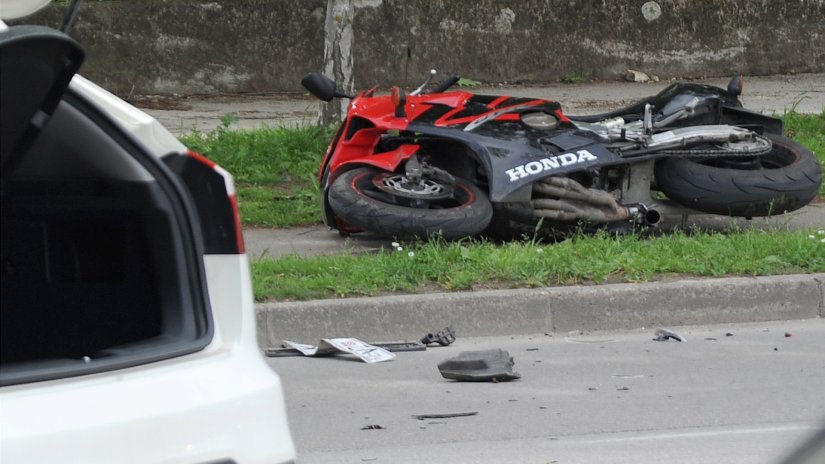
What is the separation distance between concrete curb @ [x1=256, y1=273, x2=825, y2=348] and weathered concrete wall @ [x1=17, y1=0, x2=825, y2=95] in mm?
9180

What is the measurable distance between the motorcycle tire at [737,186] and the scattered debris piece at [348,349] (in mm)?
2667

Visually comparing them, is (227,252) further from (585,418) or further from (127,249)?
(585,418)

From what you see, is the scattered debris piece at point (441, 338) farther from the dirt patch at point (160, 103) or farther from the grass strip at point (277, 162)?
the dirt patch at point (160, 103)

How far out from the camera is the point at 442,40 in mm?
15789

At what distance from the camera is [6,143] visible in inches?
109

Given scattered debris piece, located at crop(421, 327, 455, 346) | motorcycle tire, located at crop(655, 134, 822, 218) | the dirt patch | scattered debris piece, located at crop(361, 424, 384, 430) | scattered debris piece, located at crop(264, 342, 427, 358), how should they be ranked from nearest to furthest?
scattered debris piece, located at crop(361, 424, 384, 430), scattered debris piece, located at crop(264, 342, 427, 358), scattered debris piece, located at crop(421, 327, 455, 346), motorcycle tire, located at crop(655, 134, 822, 218), the dirt patch

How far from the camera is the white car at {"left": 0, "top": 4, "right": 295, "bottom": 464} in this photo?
2574 mm

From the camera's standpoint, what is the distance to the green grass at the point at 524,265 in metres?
6.86

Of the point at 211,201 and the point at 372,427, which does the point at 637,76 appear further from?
the point at 211,201

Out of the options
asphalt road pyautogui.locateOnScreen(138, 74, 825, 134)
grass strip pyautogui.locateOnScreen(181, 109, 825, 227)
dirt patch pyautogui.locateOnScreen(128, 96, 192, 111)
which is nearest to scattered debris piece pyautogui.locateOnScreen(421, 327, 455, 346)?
grass strip pyautogui.locateOnScreen(181, 109, 825, 227)

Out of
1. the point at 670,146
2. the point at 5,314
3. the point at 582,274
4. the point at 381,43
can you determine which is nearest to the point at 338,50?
the point at 670,146

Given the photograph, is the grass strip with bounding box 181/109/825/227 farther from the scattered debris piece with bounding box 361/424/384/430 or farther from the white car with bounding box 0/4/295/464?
the white car with bounding box 0/4/295/464

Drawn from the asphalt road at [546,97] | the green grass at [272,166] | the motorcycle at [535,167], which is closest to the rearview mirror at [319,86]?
the motorcycle at [535,167]

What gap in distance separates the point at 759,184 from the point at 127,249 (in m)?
5.64
